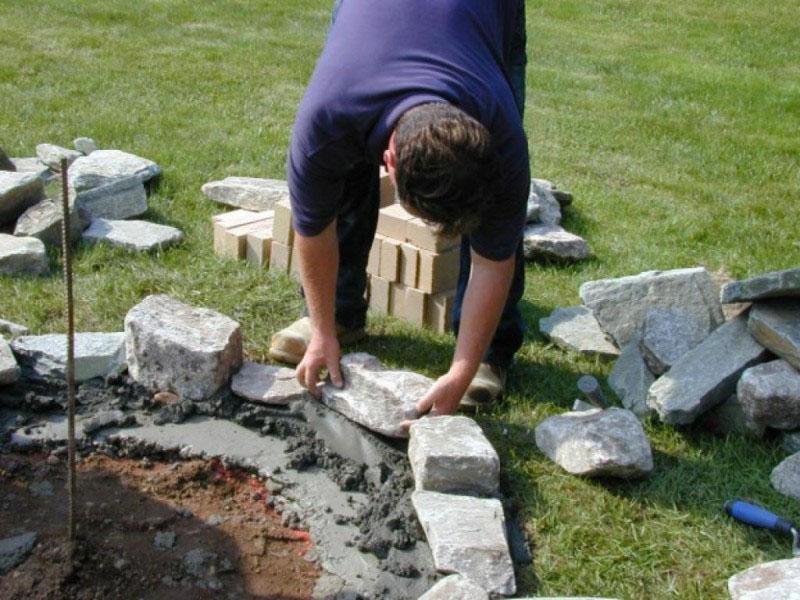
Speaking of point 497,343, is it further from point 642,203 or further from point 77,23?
point 77,23

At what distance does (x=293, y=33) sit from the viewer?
1127 cm

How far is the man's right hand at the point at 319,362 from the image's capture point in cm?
403

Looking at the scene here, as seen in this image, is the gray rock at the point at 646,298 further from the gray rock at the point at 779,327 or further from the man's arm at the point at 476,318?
the man's arm at the point at 476,318

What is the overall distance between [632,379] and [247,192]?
2.68m

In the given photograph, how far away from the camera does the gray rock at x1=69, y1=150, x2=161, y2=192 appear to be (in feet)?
20.5

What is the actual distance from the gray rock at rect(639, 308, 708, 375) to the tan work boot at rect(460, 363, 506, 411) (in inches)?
24.0

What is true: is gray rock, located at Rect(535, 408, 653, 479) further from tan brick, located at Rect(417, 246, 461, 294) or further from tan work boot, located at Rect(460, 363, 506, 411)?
tan brick, located at Rect(417, 246, 461, 294)

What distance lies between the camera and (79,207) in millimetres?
5820

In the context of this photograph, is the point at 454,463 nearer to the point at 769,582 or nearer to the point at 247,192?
the point at 769,582

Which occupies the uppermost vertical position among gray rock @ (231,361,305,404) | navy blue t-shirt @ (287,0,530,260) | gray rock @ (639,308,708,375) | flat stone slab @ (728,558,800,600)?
navy blue t-shirt @ (287,0,530,260)

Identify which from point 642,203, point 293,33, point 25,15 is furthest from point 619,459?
point 25,15

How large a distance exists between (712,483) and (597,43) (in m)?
8.63

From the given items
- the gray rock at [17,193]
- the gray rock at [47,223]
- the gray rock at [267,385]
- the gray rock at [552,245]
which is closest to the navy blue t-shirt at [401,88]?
the gray rock at [267,385]

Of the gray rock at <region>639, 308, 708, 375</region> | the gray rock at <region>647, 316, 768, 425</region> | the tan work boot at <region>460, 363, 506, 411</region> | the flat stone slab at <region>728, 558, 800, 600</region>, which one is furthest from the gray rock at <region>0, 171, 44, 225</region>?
the flat stone slab at <region>728, 558, 800, 600</region>
